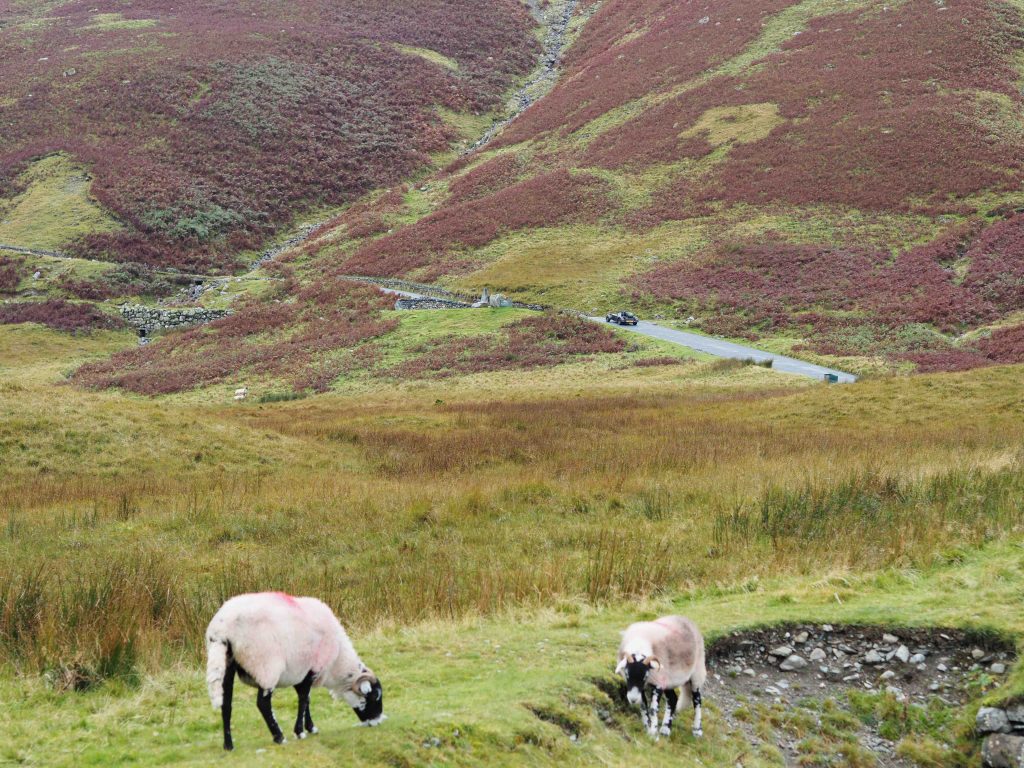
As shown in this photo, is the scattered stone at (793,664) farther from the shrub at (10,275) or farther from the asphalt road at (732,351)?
the shrub at (10,275)

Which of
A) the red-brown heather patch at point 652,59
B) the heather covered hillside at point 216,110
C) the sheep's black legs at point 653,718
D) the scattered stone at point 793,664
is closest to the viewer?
the sheep's black legs at point 653,718

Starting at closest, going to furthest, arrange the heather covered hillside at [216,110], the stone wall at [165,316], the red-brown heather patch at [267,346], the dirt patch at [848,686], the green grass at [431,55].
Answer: the dirt patch at [848,686] < the red-brown heather patch at [267,346] < the stone wall at [165,316] < the heather covered hillside at [216,110] < the green grass at [431,55]

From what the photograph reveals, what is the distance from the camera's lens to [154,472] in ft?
63.2

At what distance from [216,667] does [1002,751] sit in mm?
6681

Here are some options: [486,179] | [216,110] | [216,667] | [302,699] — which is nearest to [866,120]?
[486,179]

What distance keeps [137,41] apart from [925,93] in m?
98.0

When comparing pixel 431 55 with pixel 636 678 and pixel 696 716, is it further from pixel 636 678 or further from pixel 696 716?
pixel 636 678

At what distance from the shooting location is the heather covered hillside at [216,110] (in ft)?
253

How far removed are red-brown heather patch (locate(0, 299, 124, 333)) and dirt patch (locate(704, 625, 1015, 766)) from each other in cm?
6584

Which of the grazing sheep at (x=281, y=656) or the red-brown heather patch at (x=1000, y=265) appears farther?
the red-brown heather patch at (x=1000, y=265)

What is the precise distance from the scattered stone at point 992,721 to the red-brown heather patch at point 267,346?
4030 centimetres

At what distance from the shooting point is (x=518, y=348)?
4816 cm

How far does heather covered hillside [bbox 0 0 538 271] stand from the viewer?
253 feet

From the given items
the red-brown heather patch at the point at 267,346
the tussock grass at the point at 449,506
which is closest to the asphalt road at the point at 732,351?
the tussock grass at the point at 449,506
